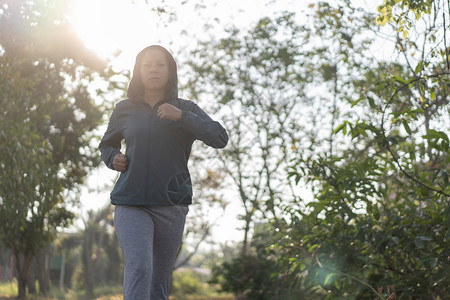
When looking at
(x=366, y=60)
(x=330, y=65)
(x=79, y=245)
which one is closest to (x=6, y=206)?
(x=366, y=60)

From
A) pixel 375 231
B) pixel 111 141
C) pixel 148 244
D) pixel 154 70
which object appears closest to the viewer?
pixel 148 244

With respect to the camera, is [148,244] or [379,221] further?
[379,221]

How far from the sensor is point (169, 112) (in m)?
3.18

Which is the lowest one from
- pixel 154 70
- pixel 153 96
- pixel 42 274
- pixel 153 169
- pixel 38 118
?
pixel 153 169

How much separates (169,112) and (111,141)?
551 mm

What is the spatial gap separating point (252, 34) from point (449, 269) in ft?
33.7

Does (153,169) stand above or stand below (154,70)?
below

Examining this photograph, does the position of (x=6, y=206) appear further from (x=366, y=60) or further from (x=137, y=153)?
(x=366, y=60)

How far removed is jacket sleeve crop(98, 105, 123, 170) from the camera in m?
3.48

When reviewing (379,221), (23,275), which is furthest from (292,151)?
(23,275)

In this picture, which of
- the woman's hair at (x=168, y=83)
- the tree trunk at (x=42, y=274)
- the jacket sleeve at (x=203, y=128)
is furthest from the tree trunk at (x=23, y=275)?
the jacket sleeve at (x=203, y=128)

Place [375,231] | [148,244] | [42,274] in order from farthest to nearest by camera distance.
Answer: [42,274] < [375,231] < [148,244]

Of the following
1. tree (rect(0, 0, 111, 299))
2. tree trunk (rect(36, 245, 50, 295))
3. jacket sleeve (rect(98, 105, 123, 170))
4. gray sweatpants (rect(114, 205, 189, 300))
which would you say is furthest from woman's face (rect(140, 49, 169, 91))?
tree trunk (rect(36, 245, 50, 295))

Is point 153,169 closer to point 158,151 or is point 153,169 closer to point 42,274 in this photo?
point 158,151
